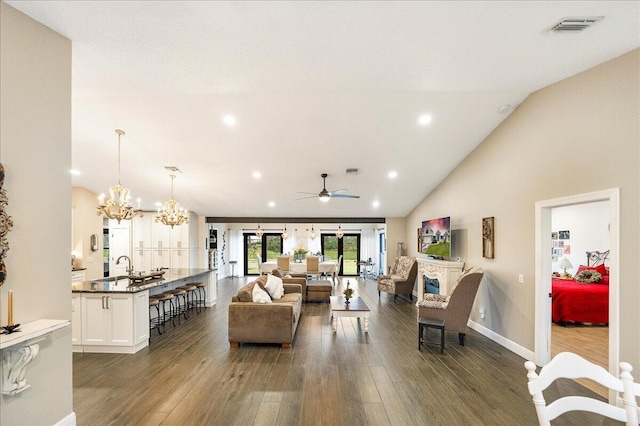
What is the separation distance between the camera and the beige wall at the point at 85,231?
8.02 metres

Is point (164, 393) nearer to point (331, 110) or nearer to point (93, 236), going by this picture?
point (331, 110)

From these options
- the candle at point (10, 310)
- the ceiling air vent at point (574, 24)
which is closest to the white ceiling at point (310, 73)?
the ceiling air vent at point (574, 24)

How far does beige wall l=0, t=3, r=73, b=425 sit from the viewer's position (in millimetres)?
2111

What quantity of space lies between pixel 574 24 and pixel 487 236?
3.49m

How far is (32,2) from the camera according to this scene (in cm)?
209

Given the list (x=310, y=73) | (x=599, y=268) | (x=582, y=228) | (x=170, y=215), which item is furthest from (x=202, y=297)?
(x=582, y=228)

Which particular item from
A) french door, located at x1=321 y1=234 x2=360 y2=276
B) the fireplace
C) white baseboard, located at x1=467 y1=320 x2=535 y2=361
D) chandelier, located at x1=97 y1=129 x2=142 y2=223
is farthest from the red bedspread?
french door, located at x1=321 y1=234 x2=360 y2=276

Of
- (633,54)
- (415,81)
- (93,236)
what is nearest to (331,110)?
(415,81)

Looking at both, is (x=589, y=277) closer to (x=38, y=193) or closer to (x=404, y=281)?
(x=404, y=281)

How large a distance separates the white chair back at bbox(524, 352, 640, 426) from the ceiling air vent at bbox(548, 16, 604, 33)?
7.77 feet

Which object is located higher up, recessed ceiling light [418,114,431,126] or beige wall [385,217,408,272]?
recessed ceiling light [418,114,431,126]

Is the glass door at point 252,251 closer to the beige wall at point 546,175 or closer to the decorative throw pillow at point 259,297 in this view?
the decorative throw pillow at point 259,297

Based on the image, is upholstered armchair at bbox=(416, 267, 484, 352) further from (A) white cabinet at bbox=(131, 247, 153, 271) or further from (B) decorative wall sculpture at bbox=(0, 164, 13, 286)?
(A) white cabinet at bbox=(131, 247, 153, 271)

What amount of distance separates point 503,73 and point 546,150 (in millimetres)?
1468
